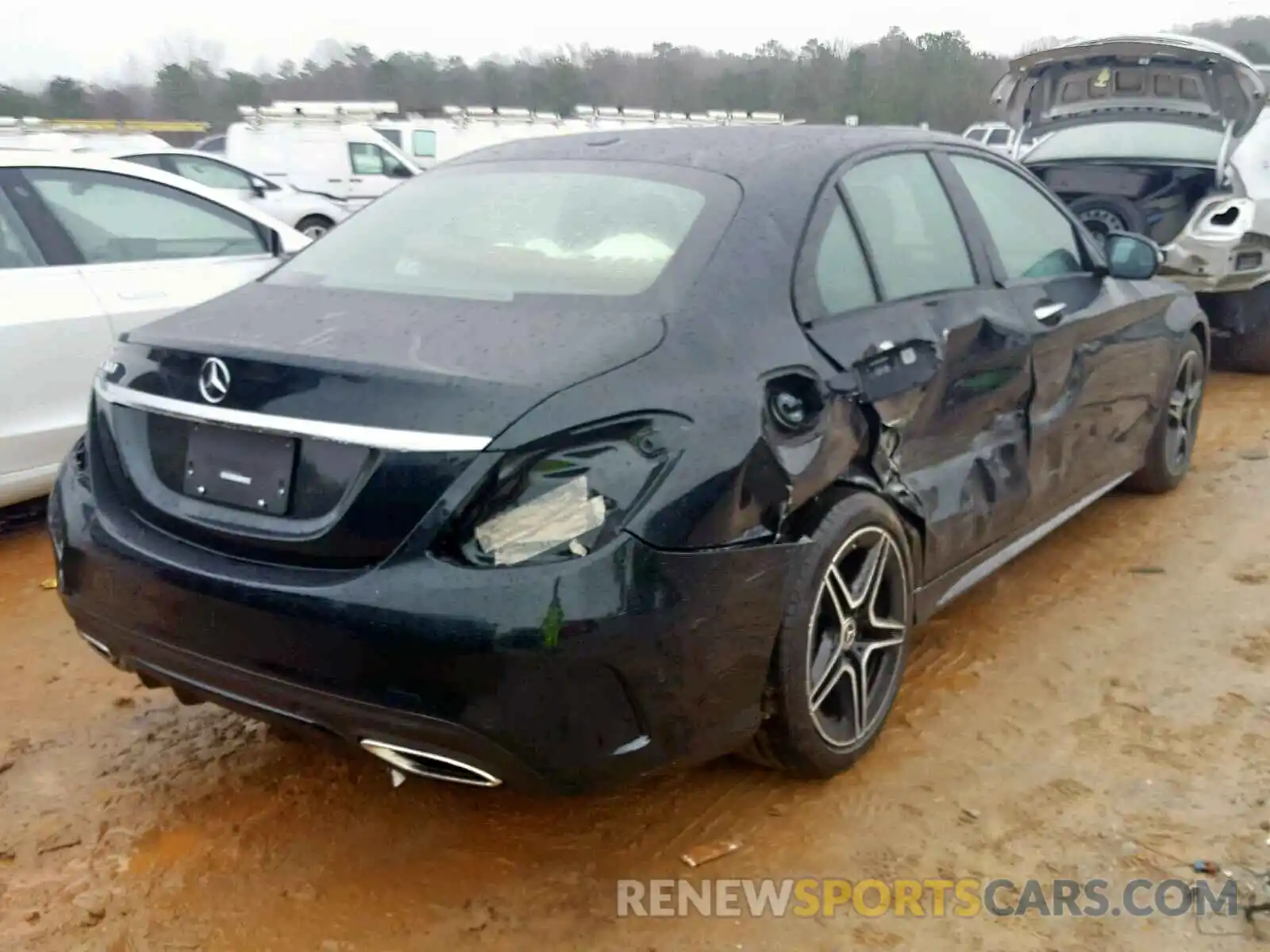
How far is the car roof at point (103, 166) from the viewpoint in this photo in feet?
15.2

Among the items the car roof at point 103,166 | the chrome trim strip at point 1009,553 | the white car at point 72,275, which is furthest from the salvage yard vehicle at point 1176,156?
the white car at point 72,275

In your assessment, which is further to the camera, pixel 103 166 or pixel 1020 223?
pixel 103 166

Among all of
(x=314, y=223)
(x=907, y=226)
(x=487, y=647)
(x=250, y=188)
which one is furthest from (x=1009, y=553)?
(x=314, y=223)

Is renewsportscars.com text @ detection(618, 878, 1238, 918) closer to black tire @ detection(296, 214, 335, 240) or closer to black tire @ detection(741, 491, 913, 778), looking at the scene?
black tire @ detection(741, 491, 913, 778)

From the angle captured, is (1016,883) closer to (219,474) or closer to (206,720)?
(219,474)

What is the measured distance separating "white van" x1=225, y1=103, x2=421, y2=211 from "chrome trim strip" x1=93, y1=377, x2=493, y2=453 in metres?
14.8

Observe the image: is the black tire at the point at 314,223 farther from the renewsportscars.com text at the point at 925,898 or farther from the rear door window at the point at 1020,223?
the renewsportscars.com text at the point at 925,898

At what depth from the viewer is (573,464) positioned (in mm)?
2170

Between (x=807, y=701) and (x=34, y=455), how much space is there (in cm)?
327

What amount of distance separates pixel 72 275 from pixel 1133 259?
4.03 meters

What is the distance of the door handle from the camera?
365 cm

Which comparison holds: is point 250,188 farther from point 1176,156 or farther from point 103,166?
point 1176,156

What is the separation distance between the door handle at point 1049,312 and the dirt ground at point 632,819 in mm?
1027

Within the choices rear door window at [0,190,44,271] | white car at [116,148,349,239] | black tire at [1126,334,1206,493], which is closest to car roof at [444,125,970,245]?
black tire at [1126,334,1206,493]
